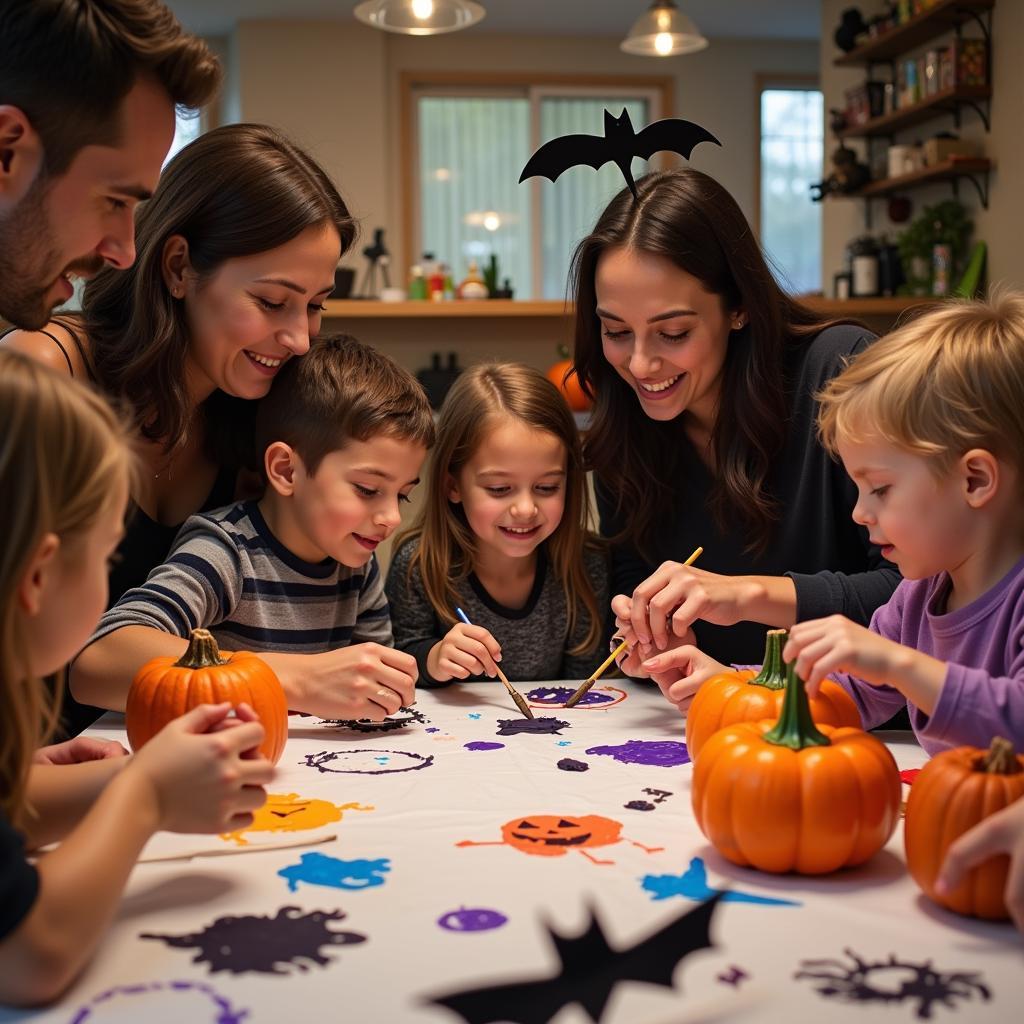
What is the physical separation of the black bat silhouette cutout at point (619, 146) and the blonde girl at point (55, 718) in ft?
3.84

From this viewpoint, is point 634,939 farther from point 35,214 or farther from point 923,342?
point 35,214

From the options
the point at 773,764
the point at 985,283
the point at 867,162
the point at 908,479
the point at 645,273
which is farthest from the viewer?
the point at 867,162

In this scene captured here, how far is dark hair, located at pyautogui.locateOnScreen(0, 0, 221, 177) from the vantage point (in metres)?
1.23

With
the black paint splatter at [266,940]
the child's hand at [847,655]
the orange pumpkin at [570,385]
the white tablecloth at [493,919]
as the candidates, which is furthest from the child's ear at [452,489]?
the orange pumpkin at [570,385]

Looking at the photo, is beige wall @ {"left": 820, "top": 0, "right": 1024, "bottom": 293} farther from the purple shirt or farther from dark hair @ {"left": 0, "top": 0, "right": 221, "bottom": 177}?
dark hair @ {"left": 0, "top": 0, "right": 221, "bottom": 177}

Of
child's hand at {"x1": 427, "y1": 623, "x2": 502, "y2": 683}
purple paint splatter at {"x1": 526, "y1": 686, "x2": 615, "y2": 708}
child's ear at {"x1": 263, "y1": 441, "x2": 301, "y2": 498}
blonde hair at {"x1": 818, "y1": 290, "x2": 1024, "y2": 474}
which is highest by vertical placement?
blonde hair at {"x1": 818, "y1": 290, "x2": 1024, "y2": 474}

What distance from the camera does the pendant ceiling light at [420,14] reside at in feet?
10.8

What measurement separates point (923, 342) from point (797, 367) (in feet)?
2.14

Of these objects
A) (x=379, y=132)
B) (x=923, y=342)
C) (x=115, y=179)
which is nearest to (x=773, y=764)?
(x=923, y=342)

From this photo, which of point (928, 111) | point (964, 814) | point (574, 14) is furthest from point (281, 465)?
point (574, 14)

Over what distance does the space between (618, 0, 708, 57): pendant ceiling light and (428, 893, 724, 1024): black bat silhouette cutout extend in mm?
4602

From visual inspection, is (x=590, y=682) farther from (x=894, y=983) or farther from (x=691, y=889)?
(x=894, y=983)

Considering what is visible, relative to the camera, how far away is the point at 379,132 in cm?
704

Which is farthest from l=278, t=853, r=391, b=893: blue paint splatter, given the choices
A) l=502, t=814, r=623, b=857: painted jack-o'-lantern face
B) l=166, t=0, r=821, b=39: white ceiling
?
l=166, t=0, r=821, b=39: white ceiling
